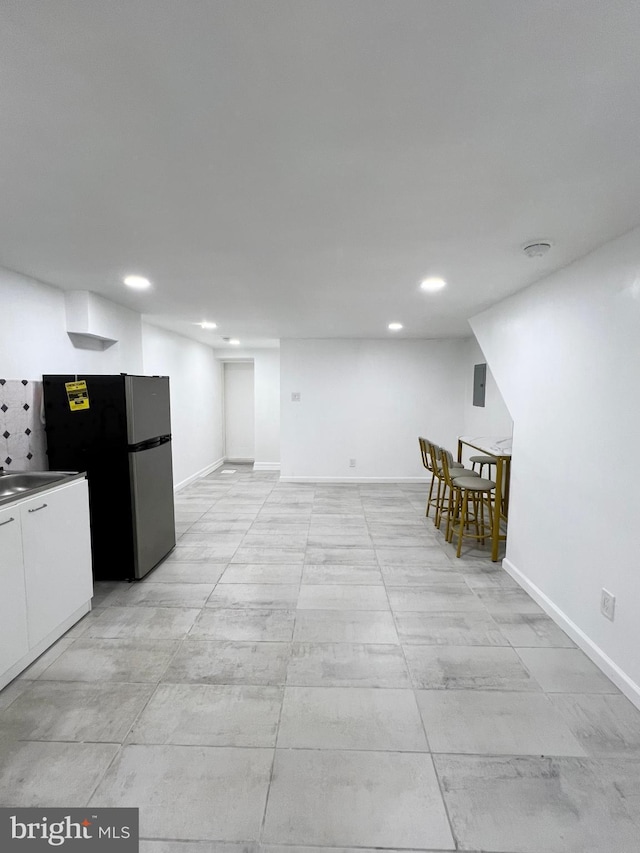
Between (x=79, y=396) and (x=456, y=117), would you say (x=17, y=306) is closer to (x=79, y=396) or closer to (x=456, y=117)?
(x=79, y=396)

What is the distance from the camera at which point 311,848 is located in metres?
1.23

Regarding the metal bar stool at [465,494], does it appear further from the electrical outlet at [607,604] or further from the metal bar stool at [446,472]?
the electrical outlet at [607,604]

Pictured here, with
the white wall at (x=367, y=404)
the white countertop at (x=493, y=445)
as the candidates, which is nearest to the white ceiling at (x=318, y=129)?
the white countertop at (x=493, y=445)

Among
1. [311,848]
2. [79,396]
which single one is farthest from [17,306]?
[311,848]

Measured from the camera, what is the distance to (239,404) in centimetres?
793

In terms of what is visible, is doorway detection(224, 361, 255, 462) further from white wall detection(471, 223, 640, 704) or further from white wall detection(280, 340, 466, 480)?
white wall detection(471, 223, 640, 704)

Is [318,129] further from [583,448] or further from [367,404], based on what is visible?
[367,404]

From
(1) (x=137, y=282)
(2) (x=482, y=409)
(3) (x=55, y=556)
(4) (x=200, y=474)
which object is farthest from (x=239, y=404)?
(3) (x=55, y=556)

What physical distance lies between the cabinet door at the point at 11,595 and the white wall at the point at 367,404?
4411 mm

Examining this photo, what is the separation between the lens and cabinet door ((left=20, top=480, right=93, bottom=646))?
6.64ft

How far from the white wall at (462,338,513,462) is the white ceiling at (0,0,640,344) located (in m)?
2.59

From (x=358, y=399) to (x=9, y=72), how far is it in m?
5.38

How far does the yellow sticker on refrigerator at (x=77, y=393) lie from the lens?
281cm

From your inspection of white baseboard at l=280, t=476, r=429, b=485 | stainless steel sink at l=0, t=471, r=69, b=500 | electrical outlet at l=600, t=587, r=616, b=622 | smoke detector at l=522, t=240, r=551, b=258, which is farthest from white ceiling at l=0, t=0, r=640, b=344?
white baseboard at l=280, t=476, r=429, b=485
